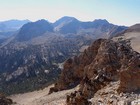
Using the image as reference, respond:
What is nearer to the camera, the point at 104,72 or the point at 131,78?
the point at 131,78

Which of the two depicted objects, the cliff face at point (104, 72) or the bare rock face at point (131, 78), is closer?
the bare rock face at point (131, 78)

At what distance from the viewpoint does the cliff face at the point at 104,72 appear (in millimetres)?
28569

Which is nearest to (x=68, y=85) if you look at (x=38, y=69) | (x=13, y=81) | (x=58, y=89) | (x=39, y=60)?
(x=58, y=89)

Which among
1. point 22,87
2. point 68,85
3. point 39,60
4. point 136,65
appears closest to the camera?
point 136,65

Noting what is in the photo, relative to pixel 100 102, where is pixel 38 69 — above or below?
below

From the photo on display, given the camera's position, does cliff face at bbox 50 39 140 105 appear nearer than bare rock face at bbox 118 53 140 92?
No

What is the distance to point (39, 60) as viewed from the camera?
159500 mm

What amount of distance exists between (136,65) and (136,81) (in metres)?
2.19

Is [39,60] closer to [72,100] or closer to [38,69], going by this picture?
[38,69]

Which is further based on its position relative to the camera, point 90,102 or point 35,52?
point 35,52

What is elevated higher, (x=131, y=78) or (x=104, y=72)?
(x=131, y=78)

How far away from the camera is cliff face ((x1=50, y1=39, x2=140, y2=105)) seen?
2857 cm

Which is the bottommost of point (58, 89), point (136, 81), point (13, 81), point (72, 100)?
point (13, 81)

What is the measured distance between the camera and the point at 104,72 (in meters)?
37.9
